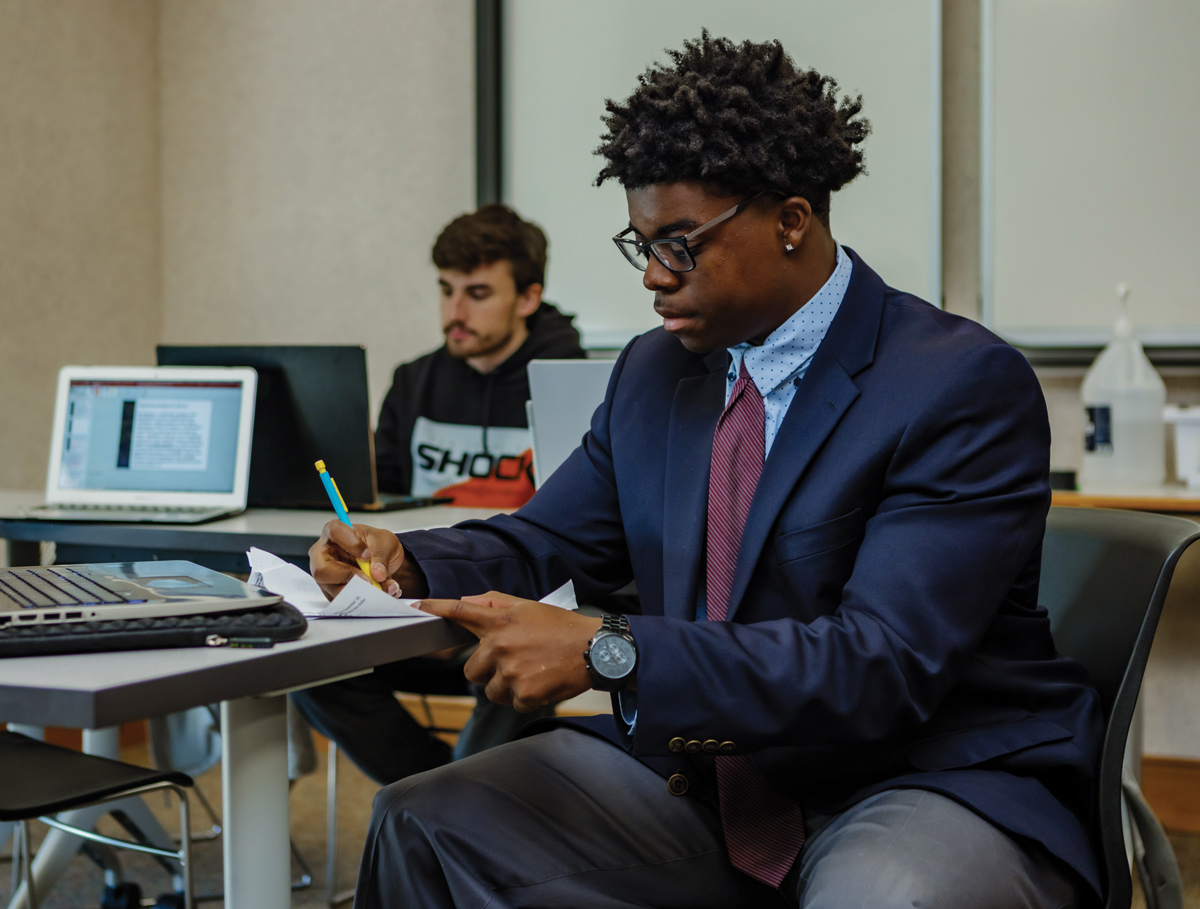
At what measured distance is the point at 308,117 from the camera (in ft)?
10.9

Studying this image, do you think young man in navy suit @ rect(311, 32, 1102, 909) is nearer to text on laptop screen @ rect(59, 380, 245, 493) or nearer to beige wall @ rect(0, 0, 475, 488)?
text on laptop screen @ rect(59, 380, 245, 493)

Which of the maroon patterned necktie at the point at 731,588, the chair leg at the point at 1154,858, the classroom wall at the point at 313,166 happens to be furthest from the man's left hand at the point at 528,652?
the classroom wall at the point at 313,166

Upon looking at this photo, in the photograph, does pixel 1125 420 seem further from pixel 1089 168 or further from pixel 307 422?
pixel 307 422

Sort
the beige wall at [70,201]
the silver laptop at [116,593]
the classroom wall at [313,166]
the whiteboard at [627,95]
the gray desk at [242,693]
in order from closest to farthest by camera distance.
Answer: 1. the gray desk at [242,693]
2. the silver laptop at [116,593]
3. the whiteboard at [627,95]
4. the beige wall at [70,201]
5. the classroom wall at [313,166]

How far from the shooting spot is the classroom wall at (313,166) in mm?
3217

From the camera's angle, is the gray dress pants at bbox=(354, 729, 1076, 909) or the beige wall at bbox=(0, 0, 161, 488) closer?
the gray dress pants at bbox=(354, 729, 1076, 909)

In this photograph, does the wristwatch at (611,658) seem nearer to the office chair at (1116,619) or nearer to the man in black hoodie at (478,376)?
the office chair at (1116,619)

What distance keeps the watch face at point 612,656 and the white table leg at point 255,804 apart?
33 cm

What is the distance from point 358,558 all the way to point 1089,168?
7.05ft

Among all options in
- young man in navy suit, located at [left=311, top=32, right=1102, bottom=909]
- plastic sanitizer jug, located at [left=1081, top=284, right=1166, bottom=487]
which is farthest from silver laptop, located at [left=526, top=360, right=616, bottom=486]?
plastic sanitizer jug, located at [left=1081, top=284, right=1166, bottom=487]

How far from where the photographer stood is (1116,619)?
3.76 ft

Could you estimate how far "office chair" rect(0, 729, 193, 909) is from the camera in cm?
138

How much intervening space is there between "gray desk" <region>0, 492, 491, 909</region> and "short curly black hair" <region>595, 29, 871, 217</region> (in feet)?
1.71

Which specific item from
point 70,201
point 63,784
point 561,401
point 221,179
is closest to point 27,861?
point 63,784
